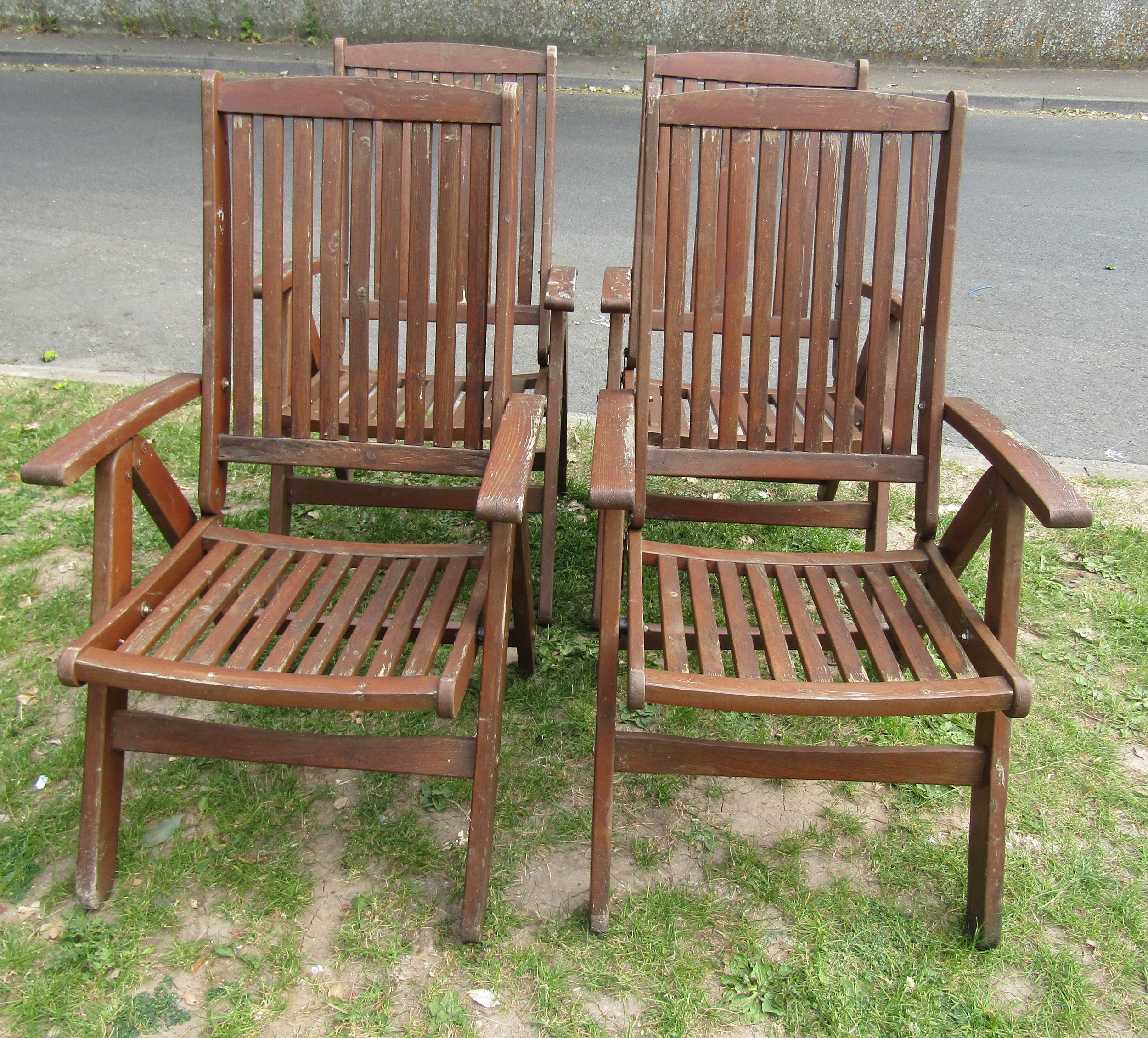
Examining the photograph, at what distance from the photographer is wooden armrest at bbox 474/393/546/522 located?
1.79m

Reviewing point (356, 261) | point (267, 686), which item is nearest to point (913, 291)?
point (356, 261)

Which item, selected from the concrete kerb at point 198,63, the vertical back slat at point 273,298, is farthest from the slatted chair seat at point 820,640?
the concrete kerb at point 198,63

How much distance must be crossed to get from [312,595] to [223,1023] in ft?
2.68

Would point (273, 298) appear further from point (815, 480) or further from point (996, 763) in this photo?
point (996, 763)

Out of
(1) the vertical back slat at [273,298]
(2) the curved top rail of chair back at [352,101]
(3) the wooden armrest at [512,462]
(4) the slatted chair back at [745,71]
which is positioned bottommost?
(3) the wooden armrest at [512,462]

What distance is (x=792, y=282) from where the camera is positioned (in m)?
2.45

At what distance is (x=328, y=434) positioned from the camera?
8.25 feet

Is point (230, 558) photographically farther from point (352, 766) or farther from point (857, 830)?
point (857, 830)

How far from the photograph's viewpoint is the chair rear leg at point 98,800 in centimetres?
201

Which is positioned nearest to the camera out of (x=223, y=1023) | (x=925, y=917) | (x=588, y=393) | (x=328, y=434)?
(x=223, y=1023)

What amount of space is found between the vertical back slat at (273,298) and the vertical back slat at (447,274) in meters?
0.38

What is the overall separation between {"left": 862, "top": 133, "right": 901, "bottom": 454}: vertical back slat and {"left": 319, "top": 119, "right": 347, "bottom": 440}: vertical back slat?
4.18 ft

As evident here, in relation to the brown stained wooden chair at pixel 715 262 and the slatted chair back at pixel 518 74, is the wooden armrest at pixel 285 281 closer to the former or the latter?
the slatted chair back at pixel 518 74

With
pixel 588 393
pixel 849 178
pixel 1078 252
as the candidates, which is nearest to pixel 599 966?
pixel 849 178
